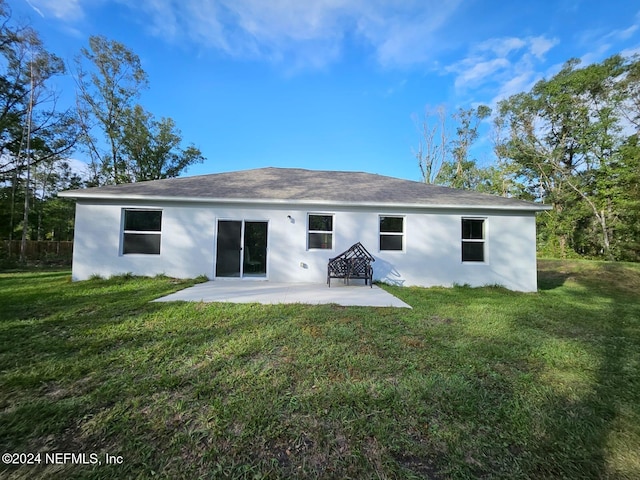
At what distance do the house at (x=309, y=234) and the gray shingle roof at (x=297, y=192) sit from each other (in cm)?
6

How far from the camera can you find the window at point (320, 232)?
8.13 m

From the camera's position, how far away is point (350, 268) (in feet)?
24.8

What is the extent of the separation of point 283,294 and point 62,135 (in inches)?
803

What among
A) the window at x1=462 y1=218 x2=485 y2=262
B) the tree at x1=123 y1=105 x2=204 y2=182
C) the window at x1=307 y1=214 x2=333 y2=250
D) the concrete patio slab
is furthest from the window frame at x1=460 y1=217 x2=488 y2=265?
the tree at x1=123 y1=105 x2=204 y2=182

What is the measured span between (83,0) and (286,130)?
9205 millimetres

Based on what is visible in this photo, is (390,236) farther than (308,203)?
Yes

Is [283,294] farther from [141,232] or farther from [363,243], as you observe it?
[141,232]

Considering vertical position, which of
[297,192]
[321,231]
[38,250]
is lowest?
[38,250]

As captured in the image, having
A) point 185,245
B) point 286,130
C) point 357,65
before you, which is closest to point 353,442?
point 185,245

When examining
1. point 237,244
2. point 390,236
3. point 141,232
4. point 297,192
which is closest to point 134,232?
point 141,232

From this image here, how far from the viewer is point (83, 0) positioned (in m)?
8.40

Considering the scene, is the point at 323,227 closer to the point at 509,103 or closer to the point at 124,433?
the point at 124,433

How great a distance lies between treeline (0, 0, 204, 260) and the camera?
1449 centimetres

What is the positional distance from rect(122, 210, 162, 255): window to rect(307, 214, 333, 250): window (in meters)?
4.64
